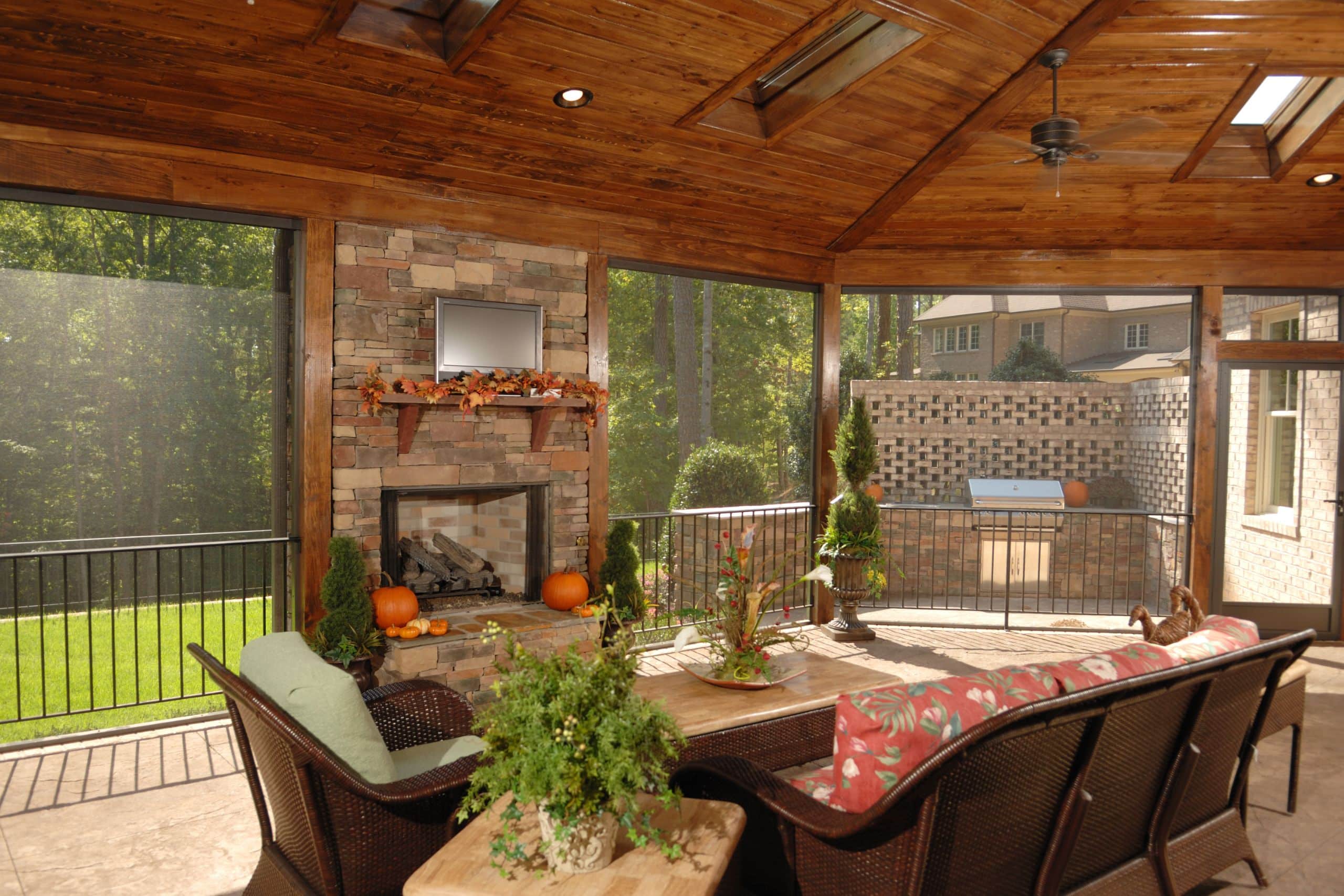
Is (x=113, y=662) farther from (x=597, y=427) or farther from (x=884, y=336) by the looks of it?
(x=884, y=336)

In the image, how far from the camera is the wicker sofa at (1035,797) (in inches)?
79.5

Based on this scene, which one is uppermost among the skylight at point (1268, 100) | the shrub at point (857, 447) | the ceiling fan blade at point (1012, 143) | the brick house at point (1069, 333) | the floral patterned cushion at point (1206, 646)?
the skylight at point (1268, 100)

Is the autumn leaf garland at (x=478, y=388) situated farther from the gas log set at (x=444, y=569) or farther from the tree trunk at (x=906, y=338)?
the tree trunk at (x=906, y=338)

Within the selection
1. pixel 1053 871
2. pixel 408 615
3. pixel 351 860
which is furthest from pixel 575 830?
pixel 408 615

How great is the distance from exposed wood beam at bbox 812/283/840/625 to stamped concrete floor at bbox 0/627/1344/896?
10.1ft

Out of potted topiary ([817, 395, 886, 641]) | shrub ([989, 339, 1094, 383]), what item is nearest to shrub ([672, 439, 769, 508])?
shrub ([989, 339, 1094, 383])

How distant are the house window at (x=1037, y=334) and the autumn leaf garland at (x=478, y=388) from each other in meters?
5.42

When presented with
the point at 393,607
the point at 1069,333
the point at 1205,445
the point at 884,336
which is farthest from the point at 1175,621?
the point at 884,336

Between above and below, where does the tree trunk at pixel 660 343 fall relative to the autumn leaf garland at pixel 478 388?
above

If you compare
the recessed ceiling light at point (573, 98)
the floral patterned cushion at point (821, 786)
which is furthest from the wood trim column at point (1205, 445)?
the floral patterned cushion at point (821, 786)

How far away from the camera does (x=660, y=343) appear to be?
10547mm

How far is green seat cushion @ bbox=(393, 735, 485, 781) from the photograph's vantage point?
8.97 ft

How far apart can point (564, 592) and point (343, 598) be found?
4.09 ft

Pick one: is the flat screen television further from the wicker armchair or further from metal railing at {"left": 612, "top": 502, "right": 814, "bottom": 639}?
the wicker armchair
